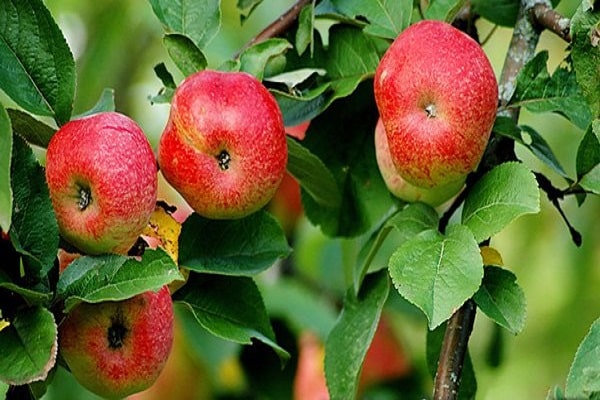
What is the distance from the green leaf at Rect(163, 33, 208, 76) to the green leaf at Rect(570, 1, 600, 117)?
0.85ft

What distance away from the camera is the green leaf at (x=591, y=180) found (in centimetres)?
86

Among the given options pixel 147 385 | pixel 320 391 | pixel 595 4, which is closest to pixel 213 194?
pixel 147 385

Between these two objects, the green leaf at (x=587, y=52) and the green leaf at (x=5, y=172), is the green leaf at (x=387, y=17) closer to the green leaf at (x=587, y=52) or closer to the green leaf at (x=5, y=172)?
the green leaf at (x=587, y=52)

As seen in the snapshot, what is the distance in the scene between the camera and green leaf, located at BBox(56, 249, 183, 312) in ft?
2.40

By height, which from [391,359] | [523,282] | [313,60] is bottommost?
[523,282]

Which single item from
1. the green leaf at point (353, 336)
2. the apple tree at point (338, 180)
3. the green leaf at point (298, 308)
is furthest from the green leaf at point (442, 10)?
the green leaf at point (298, 308)

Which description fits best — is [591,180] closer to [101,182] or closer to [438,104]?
[438,104]

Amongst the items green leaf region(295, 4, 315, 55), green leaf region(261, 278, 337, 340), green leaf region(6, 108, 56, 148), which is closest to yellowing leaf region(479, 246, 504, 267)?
green leaf region(295, 4, 315, 55)

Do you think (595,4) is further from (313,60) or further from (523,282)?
(523,282)

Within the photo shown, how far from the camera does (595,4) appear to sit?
31.9 inches

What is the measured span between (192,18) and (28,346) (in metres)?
0.30

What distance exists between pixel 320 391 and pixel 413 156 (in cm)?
58

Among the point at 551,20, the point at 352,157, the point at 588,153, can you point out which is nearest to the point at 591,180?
the point at 588,153

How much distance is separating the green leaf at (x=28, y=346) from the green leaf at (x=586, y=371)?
0.31 meters
